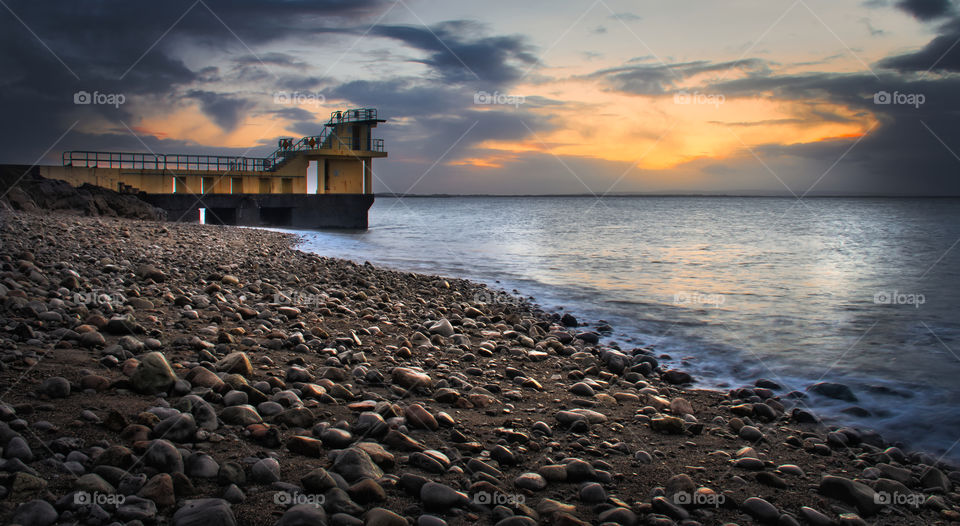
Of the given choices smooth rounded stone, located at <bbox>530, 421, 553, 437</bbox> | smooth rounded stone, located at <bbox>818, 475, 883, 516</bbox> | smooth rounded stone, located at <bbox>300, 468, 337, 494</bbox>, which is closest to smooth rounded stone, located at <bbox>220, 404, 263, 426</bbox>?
smooth rounded stone, located at <bbox>300, 468, 337, 494</bbox>

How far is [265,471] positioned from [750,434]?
153 inches

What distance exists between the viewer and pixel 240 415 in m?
3.85

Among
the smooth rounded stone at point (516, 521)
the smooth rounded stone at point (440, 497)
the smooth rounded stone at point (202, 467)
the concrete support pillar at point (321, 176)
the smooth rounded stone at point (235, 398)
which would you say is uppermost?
the concrete support pillar at point (321, 176)

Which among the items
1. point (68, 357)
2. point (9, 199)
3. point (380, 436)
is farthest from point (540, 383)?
point (9, 199)

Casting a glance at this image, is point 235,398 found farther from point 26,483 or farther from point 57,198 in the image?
point 57,198

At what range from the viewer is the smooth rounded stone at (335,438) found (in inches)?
146

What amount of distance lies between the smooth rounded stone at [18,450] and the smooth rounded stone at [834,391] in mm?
7304

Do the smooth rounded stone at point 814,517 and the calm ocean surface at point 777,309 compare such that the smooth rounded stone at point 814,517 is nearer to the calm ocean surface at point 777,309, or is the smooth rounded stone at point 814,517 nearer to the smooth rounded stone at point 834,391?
the calm ocean surface at point 777,309

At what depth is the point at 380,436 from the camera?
3918mm

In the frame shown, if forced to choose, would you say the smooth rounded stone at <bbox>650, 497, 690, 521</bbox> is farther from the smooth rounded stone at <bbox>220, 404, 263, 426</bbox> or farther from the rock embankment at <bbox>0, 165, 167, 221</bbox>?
the rock embankment at <bbox>0, 165, 167, 221</bbox>

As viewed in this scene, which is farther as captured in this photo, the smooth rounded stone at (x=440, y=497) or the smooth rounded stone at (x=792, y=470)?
the smooth rounded stone at (x=792, y=470)

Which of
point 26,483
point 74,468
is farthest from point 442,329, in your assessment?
point 26,483

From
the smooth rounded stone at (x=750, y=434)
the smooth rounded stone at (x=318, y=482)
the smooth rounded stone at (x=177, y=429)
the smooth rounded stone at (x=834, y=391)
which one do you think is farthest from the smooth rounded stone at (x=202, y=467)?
the smooth rounded stone at (x=834, y=391)

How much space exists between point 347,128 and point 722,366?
35.8 m
